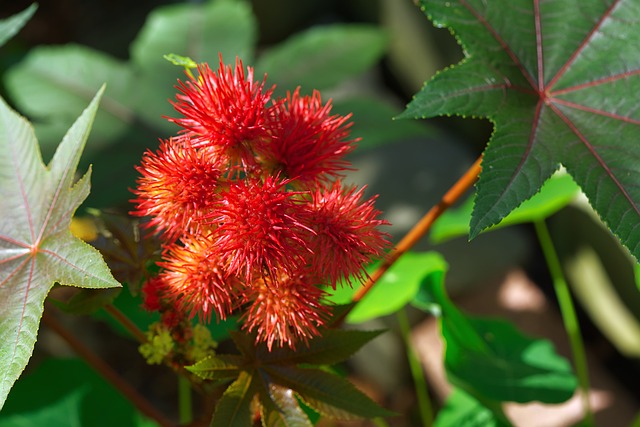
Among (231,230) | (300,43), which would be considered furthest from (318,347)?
(300,43)

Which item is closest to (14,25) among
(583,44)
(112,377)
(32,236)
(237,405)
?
(32,236)

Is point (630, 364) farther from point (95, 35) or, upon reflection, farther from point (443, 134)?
point (95, 35)

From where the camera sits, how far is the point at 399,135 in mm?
1292

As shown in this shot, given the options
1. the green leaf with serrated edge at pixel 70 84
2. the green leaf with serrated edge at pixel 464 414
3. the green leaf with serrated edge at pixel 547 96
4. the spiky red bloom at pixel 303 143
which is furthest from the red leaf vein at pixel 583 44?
the green leaf with serrated edge at pixel 70 84

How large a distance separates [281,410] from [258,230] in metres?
0.20

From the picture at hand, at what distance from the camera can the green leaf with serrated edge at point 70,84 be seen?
1.36 meters

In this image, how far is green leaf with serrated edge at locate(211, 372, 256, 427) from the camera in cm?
62

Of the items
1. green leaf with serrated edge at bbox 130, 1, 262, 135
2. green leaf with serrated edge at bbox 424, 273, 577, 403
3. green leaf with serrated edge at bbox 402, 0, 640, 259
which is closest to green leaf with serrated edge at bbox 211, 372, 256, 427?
green leaf with serrated edge at bbox 402, 0, 640, 259

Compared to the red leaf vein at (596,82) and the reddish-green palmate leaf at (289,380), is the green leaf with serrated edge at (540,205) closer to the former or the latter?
the red leaf vein at (596,82)

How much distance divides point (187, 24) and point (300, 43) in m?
0.25

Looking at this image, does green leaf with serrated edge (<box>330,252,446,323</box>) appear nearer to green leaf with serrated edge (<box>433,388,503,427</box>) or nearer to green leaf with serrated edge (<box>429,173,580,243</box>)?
green leaf with serrated edge (<box>429,173,580,243</box>)

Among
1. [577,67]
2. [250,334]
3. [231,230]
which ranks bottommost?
[250,334]

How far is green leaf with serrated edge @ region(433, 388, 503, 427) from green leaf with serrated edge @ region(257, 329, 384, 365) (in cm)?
53

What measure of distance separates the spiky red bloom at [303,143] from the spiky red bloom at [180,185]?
0.06 meters
